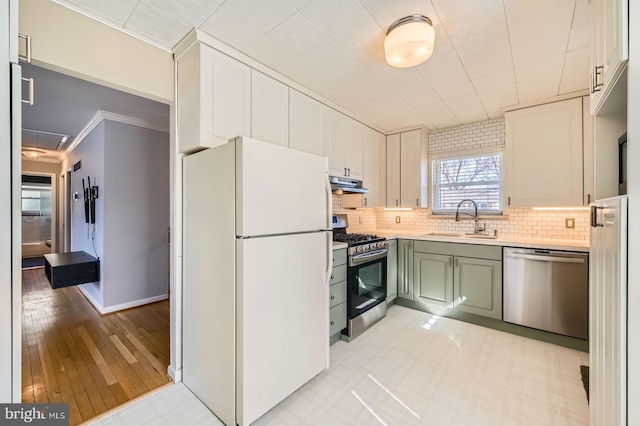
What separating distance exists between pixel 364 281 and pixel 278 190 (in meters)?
1.66

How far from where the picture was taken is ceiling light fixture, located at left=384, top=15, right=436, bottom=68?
1.69 meters

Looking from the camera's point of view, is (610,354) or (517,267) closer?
(610,354)

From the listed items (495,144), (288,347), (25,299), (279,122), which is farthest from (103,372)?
(495,144)

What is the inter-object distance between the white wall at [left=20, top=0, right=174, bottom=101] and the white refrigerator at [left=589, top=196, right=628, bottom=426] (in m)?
2.69

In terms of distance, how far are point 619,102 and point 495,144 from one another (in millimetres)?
2426

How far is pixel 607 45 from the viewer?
1.17 m

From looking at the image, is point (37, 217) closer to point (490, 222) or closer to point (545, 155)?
point (490, 222)

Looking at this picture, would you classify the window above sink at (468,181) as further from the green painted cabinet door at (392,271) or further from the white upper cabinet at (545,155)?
the green painted cabinet door at (392,271)

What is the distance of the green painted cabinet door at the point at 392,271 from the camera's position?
136 inches

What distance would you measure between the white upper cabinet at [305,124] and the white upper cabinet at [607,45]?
6.85ft

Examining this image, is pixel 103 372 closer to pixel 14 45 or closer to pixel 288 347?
pixel 288 347

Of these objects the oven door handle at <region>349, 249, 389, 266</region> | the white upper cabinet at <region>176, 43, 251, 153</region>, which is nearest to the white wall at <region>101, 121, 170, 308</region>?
the white upper cabinet at <region>176, 43, 251, 153</region>

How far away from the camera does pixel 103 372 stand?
219 centimetres

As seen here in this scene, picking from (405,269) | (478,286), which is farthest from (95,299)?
(478,286)
